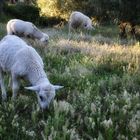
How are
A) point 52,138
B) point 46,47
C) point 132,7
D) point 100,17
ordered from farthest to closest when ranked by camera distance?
point 100,17
point 132,7
point 46,47
point 52,138

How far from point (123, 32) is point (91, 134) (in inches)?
618

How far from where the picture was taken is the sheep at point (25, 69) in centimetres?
830

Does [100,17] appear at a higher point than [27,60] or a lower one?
lower

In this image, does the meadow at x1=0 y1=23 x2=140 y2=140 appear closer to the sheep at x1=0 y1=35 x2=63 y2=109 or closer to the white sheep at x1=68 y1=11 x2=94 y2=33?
the sheep at x1=0 y1=35 x2=63 y2=109

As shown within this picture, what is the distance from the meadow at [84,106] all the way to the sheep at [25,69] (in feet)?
0.69

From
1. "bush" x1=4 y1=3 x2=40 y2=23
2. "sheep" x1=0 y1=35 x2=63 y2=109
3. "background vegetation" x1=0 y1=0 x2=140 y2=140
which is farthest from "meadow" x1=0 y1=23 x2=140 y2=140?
"bush" x1=4 y1=3 x2=40 y2=23

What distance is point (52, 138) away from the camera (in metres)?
7.03

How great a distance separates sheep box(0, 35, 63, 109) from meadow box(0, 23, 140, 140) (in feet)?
0.69

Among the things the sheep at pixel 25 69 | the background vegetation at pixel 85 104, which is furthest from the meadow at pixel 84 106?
the sheep at pixel 25 69

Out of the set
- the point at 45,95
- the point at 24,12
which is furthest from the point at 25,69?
the point at 24,12

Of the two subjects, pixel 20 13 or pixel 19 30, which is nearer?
pixel 19 30

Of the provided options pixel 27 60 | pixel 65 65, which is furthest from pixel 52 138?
pixel 65 65

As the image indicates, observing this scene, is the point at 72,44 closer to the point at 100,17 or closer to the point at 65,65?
the point at 65,65

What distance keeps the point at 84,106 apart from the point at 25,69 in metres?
1.30
